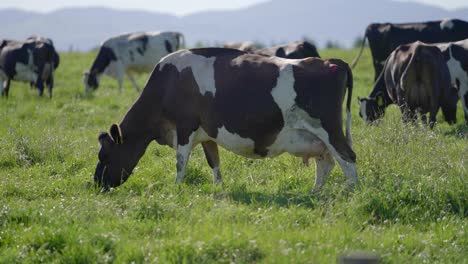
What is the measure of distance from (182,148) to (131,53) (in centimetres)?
1618

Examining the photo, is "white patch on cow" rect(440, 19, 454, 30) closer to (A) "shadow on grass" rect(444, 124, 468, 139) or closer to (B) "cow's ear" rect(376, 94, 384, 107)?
(B) "cow's ear" rect(376, 94, 384, 107)

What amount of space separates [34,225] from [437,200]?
14.1ft

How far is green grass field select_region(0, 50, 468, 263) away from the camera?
6.70 m

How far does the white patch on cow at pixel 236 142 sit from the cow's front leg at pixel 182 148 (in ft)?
1.28

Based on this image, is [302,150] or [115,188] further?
[115,188]

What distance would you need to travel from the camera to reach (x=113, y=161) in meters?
9.98

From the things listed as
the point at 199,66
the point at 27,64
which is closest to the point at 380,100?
the point at 199,66

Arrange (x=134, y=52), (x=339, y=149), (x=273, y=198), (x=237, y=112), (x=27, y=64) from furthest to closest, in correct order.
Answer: (x=134, y=52) < (x=27, y=64) < (x=237, y=112) < (x=339, y=149) < (x=273, y=198)

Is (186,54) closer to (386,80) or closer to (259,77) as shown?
(259,77)

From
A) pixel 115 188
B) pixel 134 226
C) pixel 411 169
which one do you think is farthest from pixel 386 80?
pixel 134 226

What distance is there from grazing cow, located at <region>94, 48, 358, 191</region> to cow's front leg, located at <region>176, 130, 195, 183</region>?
0.01m

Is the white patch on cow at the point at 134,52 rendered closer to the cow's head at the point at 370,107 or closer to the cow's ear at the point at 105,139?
the cow's head at the point at 370,107

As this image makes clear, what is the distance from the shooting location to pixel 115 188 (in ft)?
31.7

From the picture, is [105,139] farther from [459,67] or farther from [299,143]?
[459,67]
